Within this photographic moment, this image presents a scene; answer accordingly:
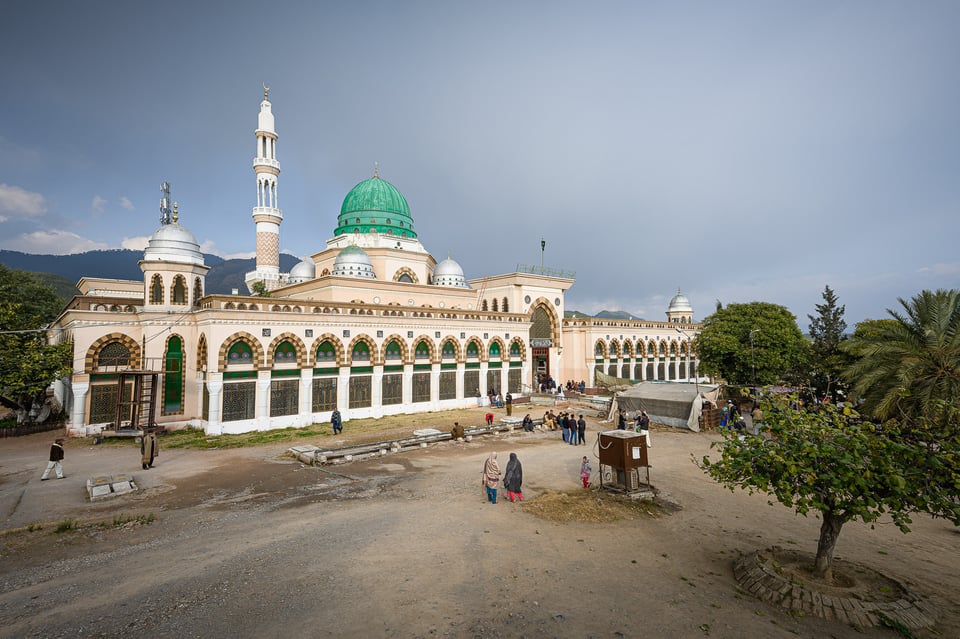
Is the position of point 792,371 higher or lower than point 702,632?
higher

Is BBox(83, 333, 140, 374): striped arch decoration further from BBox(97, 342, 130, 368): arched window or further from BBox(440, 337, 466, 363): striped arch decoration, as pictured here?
BBox(440, 337, 466, 363): striped arch decoration

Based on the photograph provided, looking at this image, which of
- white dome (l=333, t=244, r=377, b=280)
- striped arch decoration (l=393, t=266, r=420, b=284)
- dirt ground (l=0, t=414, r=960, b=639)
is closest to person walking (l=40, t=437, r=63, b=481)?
dirt ground (l=0, t=414, r=960, b=639)

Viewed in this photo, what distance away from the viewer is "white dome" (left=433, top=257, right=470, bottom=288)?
42.8 metres

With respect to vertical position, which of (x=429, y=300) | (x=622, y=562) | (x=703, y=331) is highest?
(x=429, y=300)

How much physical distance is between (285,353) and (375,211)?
807 inches

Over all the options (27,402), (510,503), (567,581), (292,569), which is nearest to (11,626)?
(292,569)

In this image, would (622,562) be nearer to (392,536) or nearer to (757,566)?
(757,566)

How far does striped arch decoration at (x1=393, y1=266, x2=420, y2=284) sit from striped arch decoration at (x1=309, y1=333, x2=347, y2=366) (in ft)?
42.4

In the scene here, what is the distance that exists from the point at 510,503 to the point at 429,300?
2696 centimetres

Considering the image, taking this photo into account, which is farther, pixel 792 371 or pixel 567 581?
pixel 792 371

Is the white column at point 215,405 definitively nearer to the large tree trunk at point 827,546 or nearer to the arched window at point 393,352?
the arched window at point 393,352

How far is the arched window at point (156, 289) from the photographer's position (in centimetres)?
2622

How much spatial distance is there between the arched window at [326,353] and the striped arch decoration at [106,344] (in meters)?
9.17

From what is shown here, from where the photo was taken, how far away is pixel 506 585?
28.3ft
